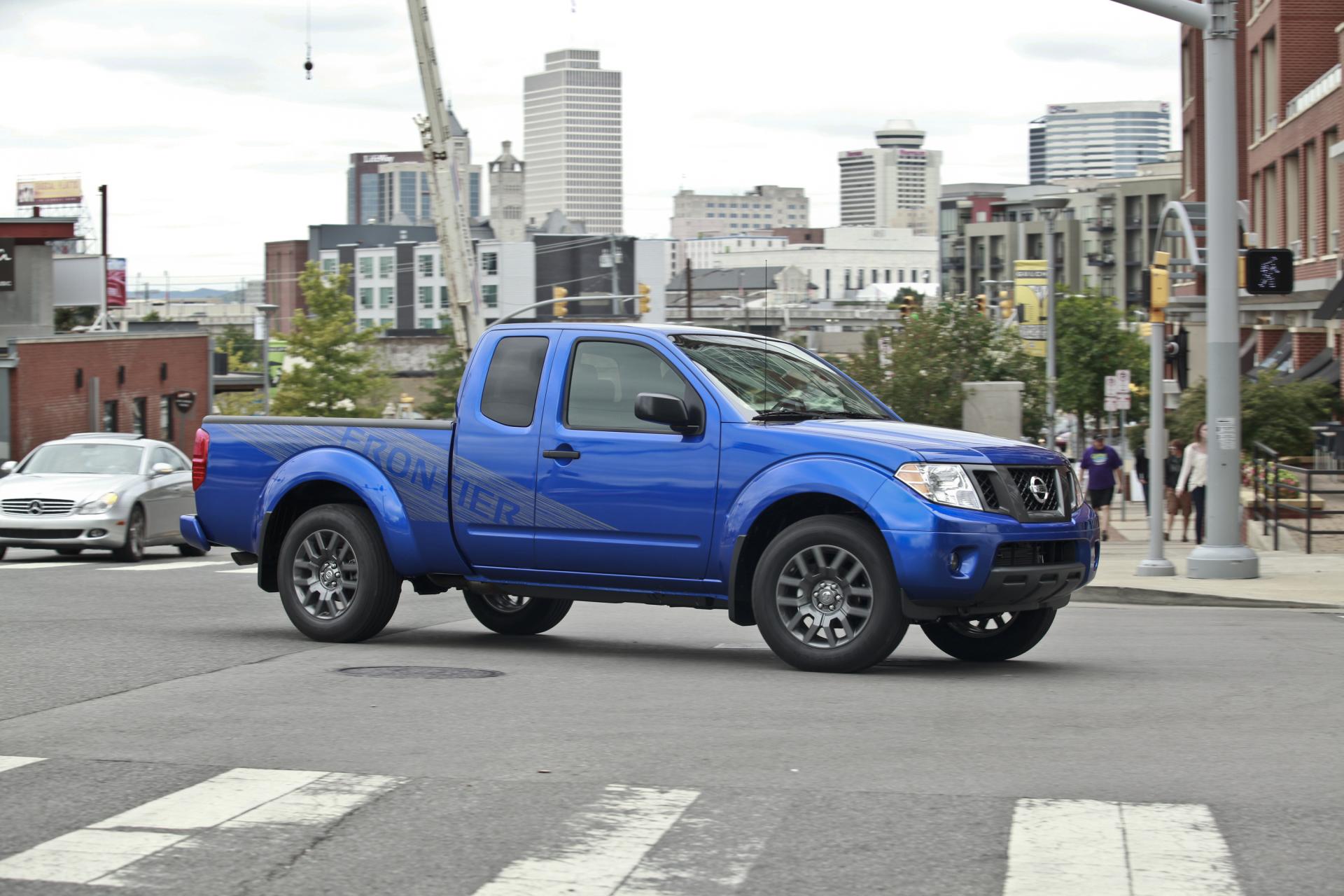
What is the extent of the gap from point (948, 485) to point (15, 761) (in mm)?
4842

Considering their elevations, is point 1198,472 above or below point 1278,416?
below

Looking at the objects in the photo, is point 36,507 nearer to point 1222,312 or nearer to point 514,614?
point 514,614

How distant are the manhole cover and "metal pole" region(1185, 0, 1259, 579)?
1044cm

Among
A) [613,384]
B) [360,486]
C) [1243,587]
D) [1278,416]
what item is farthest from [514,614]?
[1278,416]

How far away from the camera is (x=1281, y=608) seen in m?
15.8

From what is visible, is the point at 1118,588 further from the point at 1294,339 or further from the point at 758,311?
the point at 758,311

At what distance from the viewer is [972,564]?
9.16m

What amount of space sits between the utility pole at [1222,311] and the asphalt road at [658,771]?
22.1ft

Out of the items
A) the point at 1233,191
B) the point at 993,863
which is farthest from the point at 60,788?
the point at 1233,191

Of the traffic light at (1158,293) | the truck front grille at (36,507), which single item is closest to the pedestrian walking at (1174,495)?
the traffic light at (1158,293)

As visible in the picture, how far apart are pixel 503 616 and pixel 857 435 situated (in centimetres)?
370

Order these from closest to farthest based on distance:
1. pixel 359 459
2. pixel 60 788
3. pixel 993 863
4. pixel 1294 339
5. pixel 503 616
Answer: pixel 993 863, pixel 60 788, pixel 359 459, pixel 503 616, pixel 1294 339

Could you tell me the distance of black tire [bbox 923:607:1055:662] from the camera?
10.3 meters

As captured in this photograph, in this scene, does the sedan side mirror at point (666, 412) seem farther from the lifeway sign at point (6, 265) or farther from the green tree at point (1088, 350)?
the green tree at point (1088, 350)
